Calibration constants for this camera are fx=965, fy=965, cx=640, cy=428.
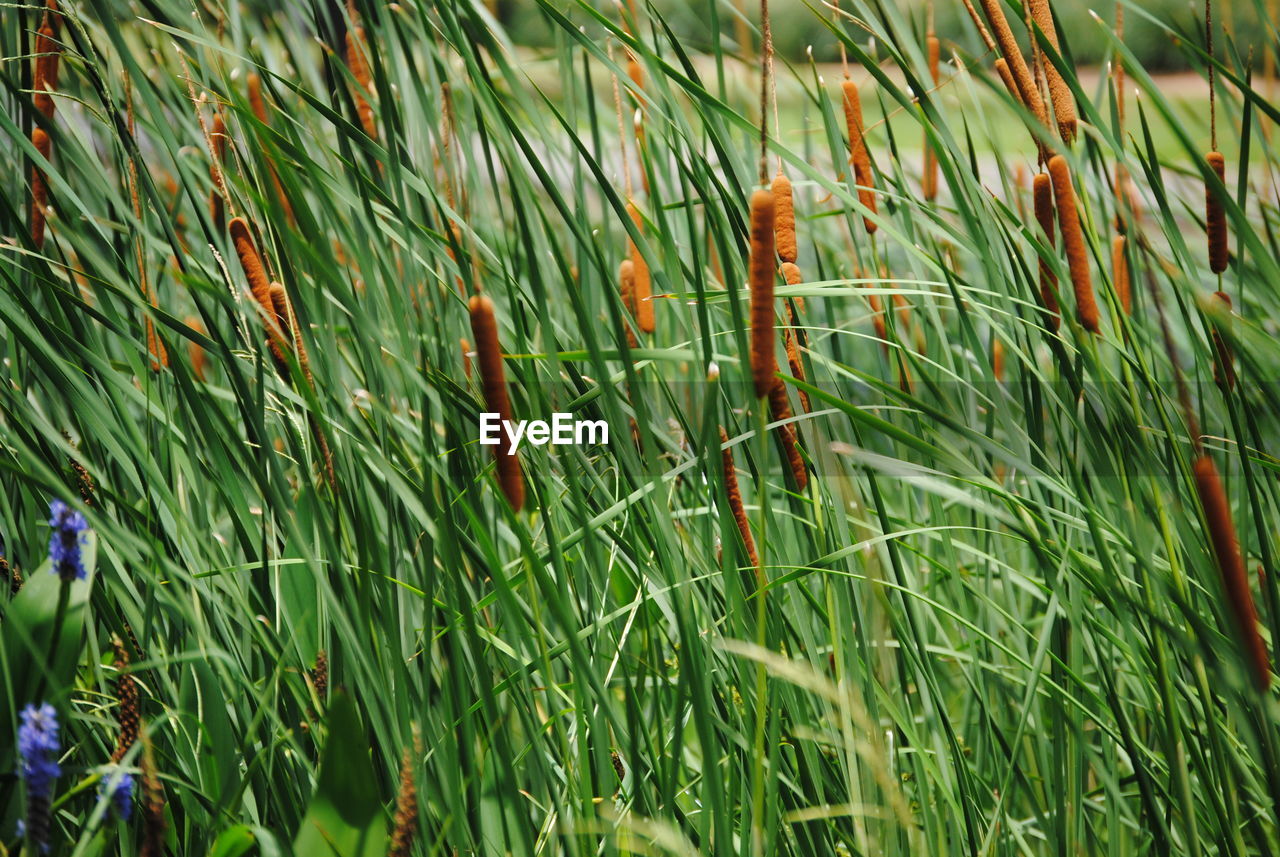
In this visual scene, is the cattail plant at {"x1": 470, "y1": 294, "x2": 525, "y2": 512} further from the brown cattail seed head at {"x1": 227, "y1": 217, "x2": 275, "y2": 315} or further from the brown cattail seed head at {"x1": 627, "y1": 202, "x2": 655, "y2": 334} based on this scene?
the brown cattail seed head at {"x1": 627, "y1": 202, "x2": 655, "y2": 334}

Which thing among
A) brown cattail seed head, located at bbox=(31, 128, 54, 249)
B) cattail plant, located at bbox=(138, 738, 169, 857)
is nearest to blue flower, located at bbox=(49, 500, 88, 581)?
cattail plant, located at bbox=(138, 738, 169, 857)

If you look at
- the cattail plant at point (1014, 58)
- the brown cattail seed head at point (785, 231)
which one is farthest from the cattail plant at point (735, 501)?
the cattail plant at point (1014, 58)

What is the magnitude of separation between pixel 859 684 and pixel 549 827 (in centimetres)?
21

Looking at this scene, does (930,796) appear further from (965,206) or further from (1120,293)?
(1120,293)

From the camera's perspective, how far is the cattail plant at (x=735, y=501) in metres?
0.54

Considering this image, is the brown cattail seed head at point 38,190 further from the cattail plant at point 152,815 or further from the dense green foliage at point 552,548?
the cattail plant at point 152,815

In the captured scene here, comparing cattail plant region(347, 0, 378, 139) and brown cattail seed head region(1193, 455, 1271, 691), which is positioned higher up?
cattail plant region(347, 0, 378, 139)

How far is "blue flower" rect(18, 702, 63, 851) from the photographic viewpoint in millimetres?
422

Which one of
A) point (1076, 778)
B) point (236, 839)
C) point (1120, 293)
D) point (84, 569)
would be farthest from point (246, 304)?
point (1120, 293)

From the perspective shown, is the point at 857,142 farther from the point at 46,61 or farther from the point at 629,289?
the point at 46,61

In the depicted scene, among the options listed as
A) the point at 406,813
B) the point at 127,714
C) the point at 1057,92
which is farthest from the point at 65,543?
the point at 1057,92

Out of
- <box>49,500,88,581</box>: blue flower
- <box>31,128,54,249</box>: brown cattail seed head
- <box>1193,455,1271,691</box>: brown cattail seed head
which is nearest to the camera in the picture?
<box>1193,455,1271,691</box>: brown cattail seed head

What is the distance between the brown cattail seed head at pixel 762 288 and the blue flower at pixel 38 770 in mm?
356

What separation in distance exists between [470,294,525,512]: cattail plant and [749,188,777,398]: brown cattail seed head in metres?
0.11
